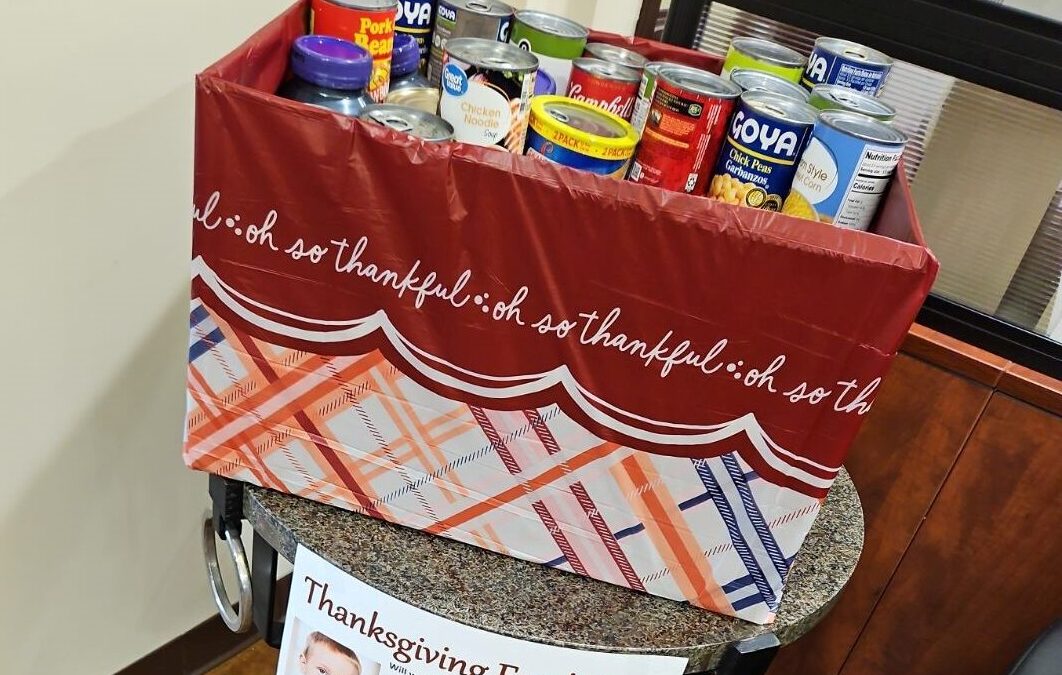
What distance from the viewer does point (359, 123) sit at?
1.94ft

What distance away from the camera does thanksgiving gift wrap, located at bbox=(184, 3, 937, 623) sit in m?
0.60

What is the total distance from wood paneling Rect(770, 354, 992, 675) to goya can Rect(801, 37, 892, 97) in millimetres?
409

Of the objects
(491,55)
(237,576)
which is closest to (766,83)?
(491,55)

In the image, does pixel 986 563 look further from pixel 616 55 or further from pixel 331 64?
pixel 331 64

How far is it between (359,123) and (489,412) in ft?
0.78

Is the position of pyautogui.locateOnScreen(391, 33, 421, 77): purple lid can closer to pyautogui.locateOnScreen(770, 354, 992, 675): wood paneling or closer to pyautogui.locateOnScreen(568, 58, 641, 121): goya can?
pyautogui.locateOnScreen(568, 58, 641, 121): goya can

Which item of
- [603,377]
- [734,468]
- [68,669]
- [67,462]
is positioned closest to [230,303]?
[603,377]

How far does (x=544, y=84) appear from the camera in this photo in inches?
33.4

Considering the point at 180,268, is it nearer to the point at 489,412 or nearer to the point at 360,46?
the point at 360,46

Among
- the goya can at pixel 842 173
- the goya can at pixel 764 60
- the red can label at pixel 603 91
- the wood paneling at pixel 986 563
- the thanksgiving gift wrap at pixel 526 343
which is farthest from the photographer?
the wood paneling at pixel 986 563

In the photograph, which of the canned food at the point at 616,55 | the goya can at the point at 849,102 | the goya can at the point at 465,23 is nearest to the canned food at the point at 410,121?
the goya can at the point at 465,23

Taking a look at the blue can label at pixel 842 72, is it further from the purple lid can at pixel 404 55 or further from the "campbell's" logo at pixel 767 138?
the purple lid can at pixel 404 55

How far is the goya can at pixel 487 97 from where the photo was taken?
689 millimetres

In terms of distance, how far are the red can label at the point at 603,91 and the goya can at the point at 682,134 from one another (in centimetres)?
7
